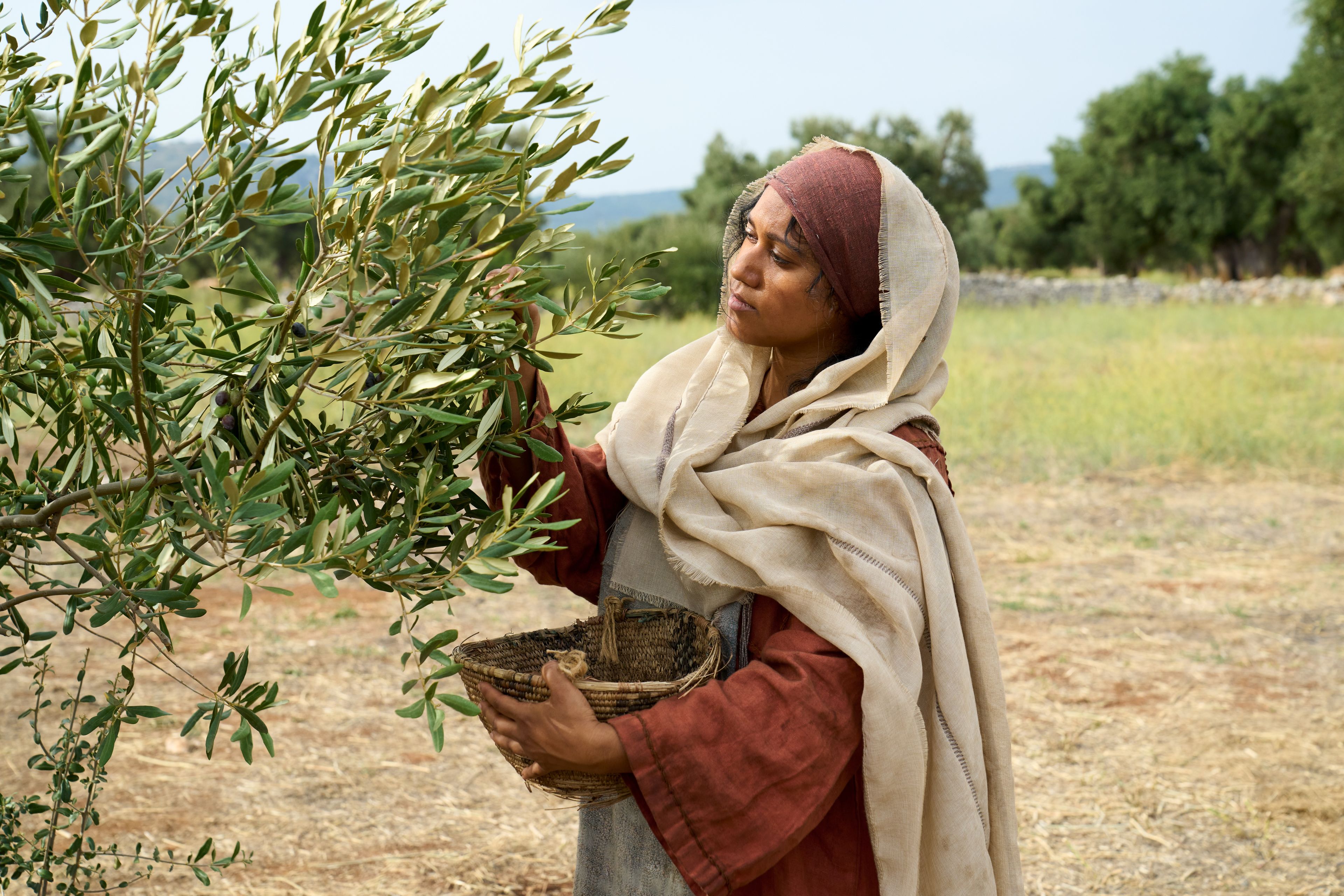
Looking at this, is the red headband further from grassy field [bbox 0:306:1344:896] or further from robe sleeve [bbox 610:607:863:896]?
grassy field [bbox 0:306:1344:896]

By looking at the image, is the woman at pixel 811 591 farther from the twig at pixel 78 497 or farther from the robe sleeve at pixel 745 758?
the twig at pixel 78 497

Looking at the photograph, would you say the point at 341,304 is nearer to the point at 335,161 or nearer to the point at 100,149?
the point at 335,161

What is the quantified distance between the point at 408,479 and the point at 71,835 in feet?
9.46

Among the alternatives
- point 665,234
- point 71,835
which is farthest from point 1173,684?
point 665,234

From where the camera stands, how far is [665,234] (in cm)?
2231

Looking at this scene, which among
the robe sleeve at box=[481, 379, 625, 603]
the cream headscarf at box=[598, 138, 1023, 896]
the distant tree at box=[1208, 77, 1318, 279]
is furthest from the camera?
the distant tree at box=[1208, 77, 1318, 279]

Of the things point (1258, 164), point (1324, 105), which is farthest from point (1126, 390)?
point (1258, 164)

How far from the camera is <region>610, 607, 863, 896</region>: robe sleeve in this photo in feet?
5.39

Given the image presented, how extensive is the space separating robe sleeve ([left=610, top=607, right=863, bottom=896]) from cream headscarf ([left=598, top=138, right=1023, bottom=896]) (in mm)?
60

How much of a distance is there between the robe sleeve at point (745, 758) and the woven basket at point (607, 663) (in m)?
0.03

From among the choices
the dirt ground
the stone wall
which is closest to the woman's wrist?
the dirt ground

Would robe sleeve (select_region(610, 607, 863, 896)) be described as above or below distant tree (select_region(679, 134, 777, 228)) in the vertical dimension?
below

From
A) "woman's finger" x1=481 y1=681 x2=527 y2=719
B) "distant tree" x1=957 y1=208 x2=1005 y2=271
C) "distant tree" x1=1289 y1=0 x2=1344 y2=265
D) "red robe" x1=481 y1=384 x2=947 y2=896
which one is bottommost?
"red robe" x1=481 y1=384 x2=947 y2=896

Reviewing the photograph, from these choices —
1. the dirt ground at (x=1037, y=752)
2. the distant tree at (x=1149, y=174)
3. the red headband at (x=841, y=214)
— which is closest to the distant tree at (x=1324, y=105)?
the distant tree at (x=1149, y=174)
